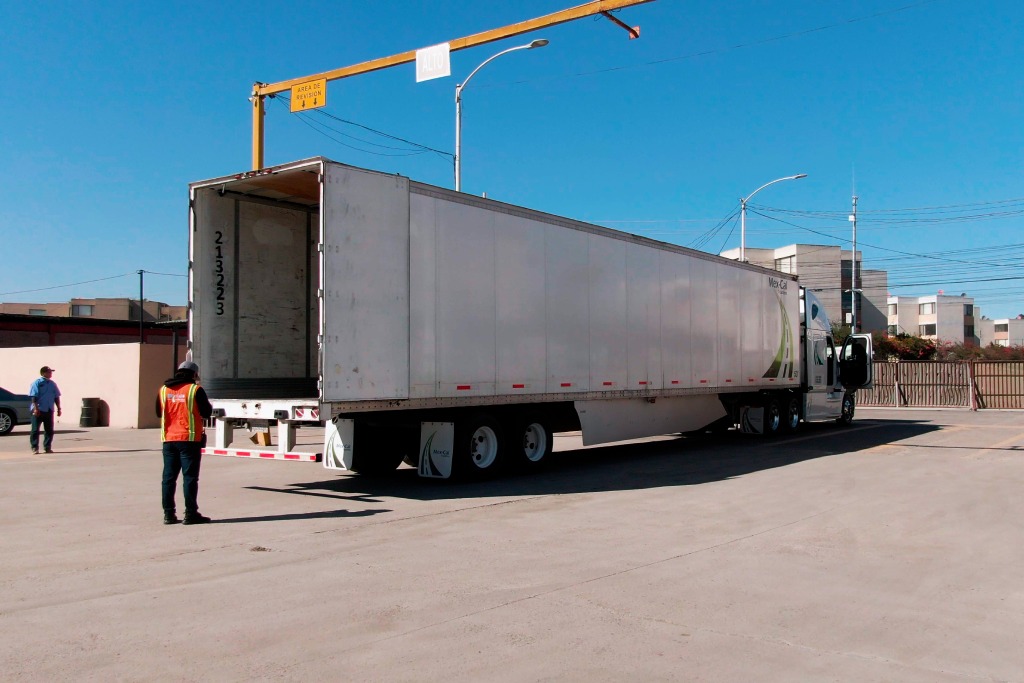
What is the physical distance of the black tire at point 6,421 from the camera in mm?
21250

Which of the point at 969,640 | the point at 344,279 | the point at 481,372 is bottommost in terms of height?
the point at 969,640

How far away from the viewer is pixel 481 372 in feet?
38.7

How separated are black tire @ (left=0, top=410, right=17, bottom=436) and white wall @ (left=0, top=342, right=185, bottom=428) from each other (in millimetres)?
2480

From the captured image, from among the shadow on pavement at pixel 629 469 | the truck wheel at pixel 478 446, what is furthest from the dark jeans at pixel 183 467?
the truck wheel at pixel 478 446

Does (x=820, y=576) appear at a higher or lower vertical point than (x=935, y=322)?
lower

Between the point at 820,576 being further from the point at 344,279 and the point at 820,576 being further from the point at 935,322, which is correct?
the point at 935,322

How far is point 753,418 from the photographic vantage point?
20297mm

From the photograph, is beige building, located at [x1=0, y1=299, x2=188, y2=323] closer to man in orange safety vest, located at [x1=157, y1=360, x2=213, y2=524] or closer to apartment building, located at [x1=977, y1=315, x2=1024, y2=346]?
man in orange safety vest, located at [x1=157, y1=360, x2=213, y2=524]

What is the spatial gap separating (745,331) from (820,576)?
494 inches

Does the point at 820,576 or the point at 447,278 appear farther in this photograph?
the point at 447,278

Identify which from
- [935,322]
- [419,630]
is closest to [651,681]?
[419,630]

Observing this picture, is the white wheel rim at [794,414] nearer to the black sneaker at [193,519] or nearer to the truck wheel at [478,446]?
the truck wheel at [478,446]

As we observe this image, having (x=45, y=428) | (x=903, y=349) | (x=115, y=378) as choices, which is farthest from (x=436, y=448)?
Result: (x=903, y=349)

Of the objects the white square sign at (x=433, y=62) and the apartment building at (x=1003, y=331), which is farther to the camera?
the apartment building at (x=1003, y=331)
